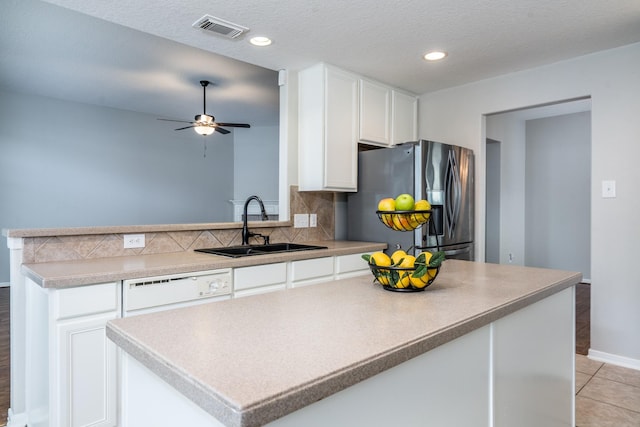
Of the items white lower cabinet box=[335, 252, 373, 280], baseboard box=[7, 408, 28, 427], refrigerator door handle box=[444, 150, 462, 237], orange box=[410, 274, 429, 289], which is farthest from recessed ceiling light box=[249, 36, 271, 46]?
baseboard box=[7, 408, 28, 427]

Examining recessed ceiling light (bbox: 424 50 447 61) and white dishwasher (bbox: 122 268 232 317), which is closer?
white dishwasher (bbox: 122 268 232 317)

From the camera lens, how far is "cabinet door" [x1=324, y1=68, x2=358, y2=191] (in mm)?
3178

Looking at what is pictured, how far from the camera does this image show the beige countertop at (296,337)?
0.63m

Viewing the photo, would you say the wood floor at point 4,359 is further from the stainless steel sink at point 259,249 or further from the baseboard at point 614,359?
the baseboard at point 614,359

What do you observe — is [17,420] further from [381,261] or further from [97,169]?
[97,169]

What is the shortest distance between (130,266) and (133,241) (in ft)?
1.69

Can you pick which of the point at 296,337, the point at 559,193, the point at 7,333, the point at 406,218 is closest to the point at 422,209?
the point at 406,218

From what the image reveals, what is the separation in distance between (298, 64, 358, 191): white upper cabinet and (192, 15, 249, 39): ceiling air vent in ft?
2.66

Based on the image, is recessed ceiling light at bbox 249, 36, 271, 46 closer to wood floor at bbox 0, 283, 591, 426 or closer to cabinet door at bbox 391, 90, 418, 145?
cabinet door at bbox 391, 90, 418, 145

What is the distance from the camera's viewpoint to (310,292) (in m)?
1.36

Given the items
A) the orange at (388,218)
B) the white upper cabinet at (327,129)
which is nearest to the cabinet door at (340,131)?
the white upper cabinet at (327,129)

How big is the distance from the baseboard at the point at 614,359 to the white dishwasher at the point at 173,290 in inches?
107

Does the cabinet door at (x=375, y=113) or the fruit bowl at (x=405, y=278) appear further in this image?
the cabinet door at (x=375, y=113)

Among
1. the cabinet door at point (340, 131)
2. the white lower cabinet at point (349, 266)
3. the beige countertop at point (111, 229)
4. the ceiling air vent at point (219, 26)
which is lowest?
the white lower cabinet at point (349, 266)
